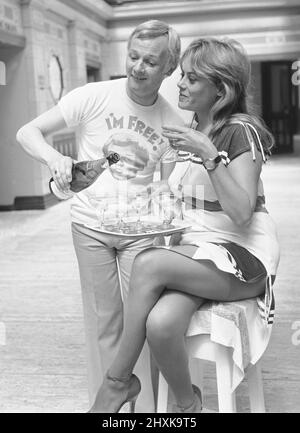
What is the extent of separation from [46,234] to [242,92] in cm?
514

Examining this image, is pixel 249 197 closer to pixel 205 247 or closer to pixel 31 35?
pixel 205 247

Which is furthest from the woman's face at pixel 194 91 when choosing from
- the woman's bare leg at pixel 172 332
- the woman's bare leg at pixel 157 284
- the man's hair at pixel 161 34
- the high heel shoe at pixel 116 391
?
the high heel shoe at pixel 116 391

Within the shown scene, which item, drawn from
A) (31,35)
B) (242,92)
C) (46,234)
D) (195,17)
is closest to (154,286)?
(242,92)

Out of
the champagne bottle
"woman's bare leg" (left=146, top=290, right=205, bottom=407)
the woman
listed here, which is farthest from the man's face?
"woman's bare leg" (left=146, top=290, right=205, bottom=407)

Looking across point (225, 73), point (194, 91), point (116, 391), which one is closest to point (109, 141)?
point (194, 91)

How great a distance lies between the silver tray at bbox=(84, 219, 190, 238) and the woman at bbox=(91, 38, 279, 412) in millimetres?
51

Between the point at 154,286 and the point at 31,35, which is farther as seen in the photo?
the point at 31,35

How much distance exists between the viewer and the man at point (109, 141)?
6.30 ft

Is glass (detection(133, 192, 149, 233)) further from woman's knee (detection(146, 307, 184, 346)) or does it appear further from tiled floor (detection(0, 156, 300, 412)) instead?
tiled floor (detection(0, 156, 300, 412))

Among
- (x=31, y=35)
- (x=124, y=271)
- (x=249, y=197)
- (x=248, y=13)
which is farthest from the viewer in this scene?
(x=248, y=13)

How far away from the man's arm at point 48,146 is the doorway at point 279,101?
14768 mm

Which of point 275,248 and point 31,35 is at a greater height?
point 31,35

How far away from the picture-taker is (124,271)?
2.14m

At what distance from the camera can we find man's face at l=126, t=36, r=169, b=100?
1.90 meters
